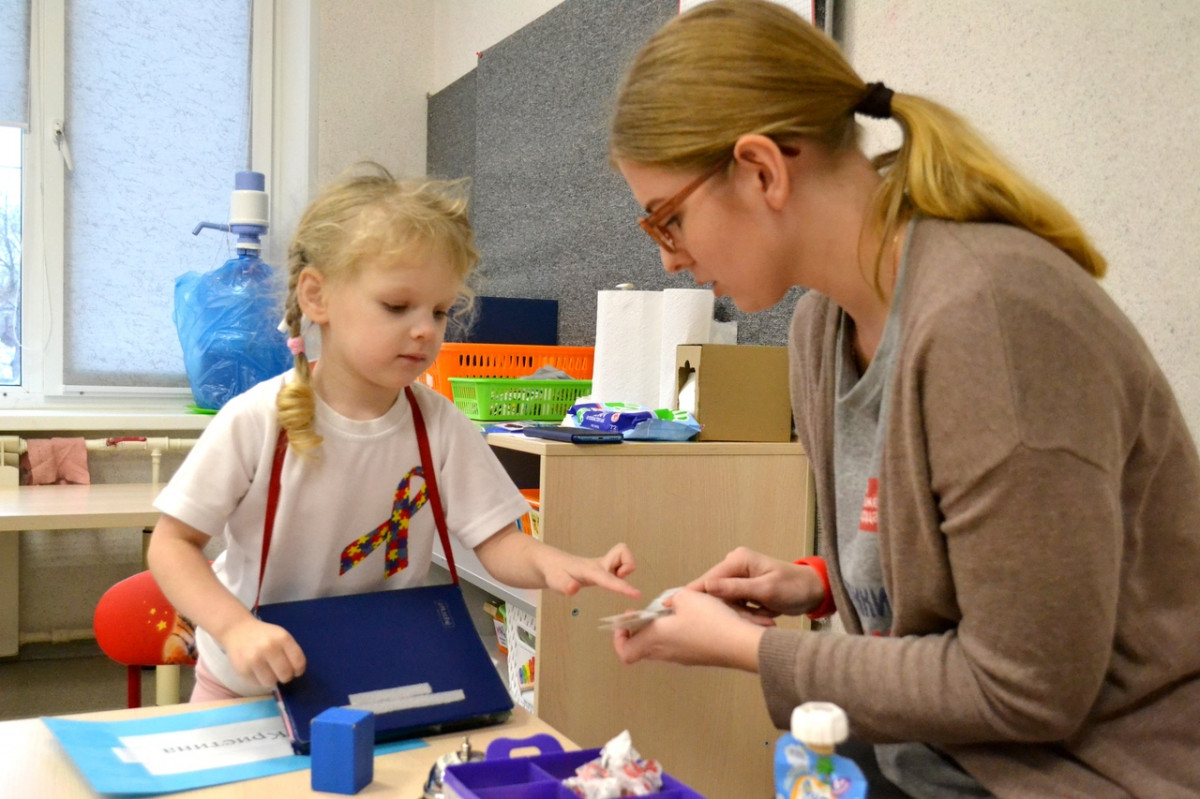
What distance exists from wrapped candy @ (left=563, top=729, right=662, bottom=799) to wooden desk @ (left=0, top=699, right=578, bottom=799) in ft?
0.33

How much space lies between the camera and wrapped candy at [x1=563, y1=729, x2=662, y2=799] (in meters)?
0.66

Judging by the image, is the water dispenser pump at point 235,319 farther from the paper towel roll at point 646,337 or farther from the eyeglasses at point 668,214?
the eyeglasses at point 668,214

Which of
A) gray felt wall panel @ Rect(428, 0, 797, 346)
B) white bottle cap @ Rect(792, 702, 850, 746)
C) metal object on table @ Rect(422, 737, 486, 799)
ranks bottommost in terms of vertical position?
metal object on table @ Rect(422, 737, 486, 799)

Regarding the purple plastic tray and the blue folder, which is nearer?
the purple plastic tray

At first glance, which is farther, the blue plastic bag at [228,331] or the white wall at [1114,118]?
the blue plastic bag at [228,331]

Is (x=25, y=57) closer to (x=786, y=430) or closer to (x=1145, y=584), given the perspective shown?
(x=786, y=430)

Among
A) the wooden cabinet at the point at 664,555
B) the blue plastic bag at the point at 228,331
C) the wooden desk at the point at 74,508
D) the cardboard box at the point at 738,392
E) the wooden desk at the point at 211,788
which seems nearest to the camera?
the wooden desk at the point at 211,788

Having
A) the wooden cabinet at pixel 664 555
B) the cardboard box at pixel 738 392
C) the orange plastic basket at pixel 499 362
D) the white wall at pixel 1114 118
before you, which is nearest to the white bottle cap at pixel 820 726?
the white wall at pixel 1114 118

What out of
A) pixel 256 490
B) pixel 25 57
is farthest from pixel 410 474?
pixel 25 57

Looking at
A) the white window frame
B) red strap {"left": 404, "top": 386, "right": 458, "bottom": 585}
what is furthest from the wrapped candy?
the white window frame

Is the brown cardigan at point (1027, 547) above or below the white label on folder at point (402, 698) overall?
above

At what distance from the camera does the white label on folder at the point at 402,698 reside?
0.89 meters

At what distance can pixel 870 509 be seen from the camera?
0.87m

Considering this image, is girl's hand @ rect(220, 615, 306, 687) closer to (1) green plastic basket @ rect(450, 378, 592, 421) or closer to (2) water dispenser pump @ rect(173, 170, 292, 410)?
(1) green plastic basket @ rect(450, 378, 592, 421)
